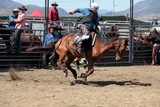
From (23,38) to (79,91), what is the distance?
263 inches

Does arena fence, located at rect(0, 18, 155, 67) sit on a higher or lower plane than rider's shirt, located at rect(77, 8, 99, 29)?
lower

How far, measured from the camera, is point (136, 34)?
762 inches

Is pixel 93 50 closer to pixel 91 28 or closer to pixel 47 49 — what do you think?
pixel 91 28

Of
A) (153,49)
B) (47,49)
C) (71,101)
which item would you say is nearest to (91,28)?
(47,49)

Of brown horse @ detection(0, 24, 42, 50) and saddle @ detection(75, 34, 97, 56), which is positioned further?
brown horse @ detection(0, 24, 42, 50)

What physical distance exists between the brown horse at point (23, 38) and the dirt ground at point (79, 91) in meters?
2.47

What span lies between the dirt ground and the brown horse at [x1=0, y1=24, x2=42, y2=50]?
2.47m

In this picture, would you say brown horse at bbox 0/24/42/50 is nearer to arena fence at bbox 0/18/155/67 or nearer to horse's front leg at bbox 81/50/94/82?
arena fence at bbox 0/18/155/67

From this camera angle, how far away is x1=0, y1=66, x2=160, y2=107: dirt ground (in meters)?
8.25

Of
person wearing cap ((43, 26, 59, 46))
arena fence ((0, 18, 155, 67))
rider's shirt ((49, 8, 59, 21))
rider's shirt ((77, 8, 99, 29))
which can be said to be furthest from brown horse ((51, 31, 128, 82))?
rider's shirt ((49, 8, 59, 21))

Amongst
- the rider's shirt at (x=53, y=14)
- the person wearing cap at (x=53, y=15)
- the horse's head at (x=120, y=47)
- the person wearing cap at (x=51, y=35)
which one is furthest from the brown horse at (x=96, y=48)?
the rider's shirt at (x=53, y=14)

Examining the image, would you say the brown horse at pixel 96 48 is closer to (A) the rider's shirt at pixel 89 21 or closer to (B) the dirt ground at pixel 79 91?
(A) the rider's shirt at pixel 89 21

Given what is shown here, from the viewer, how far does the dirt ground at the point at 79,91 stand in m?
8.25

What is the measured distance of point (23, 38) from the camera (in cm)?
1606
